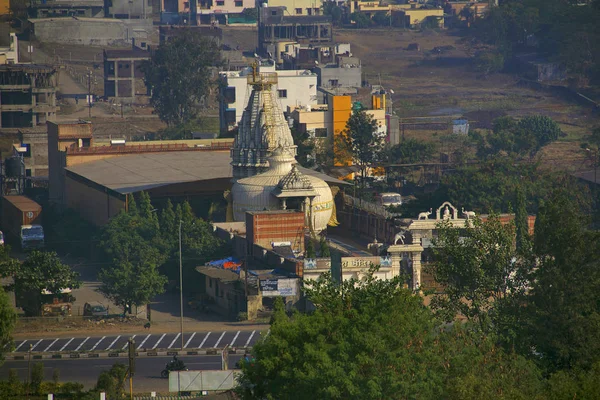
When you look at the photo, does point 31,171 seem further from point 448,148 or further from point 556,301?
point 556,301

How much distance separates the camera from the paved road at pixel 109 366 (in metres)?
60.1

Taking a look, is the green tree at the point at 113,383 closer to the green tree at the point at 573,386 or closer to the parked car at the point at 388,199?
the green tree at the point at 573,386

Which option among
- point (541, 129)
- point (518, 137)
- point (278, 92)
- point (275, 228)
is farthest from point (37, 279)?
point (541, 129)

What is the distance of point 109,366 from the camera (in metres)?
63.0

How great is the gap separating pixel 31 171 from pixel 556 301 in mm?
74999

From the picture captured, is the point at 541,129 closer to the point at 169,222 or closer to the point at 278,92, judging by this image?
the point at 278,92

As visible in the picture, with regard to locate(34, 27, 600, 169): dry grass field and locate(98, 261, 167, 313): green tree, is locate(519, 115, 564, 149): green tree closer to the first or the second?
locate(34, 27, 600, 169): dry grass field

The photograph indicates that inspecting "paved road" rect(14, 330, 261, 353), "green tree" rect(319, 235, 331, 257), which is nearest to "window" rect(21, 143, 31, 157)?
"green tree" rect(319, 235, 331, 257)

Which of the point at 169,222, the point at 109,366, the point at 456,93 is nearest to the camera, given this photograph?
the point at 109,366

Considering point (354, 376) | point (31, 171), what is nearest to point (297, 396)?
point (354, 376)

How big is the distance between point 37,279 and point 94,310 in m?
3.15

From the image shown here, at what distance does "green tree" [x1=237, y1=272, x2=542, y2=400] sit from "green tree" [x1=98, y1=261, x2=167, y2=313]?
24413 mm

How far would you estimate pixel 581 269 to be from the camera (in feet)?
176

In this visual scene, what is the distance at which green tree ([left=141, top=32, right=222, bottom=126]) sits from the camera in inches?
5989
